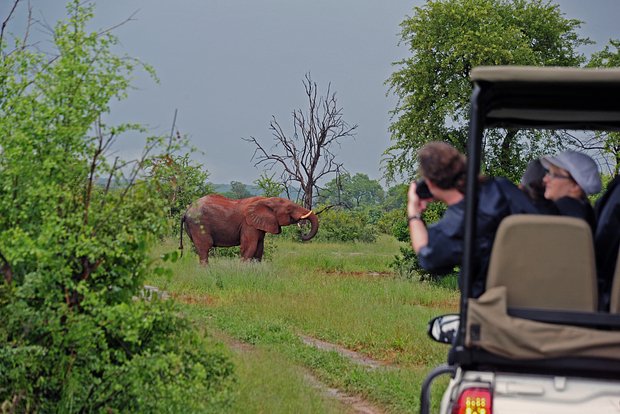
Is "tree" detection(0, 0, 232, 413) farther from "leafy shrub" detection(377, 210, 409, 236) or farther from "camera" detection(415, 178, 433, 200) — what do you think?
"leafy shrub" detection(377, 210, 409, 236)

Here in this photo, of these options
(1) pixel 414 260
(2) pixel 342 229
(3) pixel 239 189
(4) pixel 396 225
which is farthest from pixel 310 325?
(3) pixel 239 189

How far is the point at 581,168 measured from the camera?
4.88 metres

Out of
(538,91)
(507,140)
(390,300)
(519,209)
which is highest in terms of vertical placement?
(507,140)

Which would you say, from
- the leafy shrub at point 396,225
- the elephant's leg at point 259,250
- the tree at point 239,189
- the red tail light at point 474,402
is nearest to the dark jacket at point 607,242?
the red tail light at point 474,402

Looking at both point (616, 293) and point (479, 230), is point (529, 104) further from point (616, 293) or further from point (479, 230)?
point (616, 293)

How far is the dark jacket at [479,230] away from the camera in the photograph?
4582mm

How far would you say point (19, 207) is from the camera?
5922 millimetres

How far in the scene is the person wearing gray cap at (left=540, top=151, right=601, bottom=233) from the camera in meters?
4.86

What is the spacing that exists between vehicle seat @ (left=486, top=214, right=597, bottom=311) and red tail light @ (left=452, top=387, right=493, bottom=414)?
0.47m

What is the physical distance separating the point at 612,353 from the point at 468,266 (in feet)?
2.27

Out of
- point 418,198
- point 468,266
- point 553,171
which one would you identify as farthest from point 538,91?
point 468,266

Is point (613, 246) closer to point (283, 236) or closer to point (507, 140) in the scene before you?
point (507, 140)

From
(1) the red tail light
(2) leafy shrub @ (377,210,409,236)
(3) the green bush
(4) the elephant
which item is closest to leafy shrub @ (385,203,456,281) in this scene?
(2) leafy shrub @ (377,210,409,236)

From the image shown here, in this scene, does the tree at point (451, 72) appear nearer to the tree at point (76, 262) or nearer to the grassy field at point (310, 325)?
the grassy field at point (310, 325)
